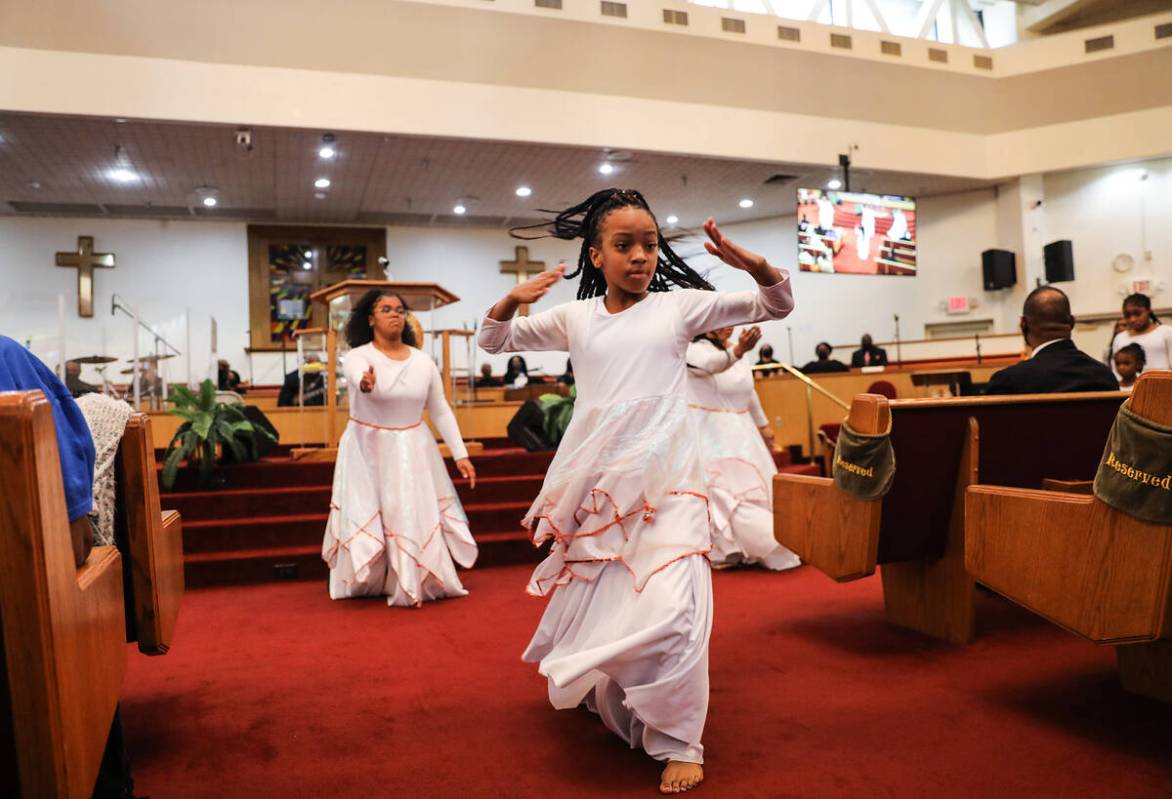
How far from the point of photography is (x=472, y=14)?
10.4m

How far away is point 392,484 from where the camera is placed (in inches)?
175

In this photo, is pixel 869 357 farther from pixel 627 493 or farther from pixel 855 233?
pixel 627 493

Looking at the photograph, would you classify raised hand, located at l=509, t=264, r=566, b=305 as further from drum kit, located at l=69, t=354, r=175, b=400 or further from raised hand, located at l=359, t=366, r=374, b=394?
drum kit, located at l=69, t=354, r=175, b=400

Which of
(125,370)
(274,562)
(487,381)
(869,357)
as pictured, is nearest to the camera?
(274,562)

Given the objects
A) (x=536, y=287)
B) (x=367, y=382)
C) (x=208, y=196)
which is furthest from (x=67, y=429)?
(x=208, y=196)

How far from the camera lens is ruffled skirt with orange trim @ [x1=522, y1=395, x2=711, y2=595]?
2252 millimetres

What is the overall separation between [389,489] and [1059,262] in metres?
12.9

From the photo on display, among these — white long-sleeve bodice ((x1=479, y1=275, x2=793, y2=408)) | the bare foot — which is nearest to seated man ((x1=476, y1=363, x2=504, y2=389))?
white long-sleeve bodice ((x1=479, y1=275, x2=793, y2=408))

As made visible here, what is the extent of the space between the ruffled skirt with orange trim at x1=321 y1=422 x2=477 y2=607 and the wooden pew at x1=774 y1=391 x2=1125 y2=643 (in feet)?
6.63

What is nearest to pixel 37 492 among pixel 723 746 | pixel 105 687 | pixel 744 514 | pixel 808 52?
pixel 105 687

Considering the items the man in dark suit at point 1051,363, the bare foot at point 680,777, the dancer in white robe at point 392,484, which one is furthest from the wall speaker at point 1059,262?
the bare foot at point 680,777

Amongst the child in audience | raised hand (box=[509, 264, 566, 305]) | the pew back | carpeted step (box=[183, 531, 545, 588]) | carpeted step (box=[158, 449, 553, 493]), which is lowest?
carpeted step (box=[183, 531, 545, 588])

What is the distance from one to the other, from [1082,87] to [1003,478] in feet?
41.5

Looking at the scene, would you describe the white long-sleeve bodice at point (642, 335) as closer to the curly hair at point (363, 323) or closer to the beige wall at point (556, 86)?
the curly hair at point (363, 323)
